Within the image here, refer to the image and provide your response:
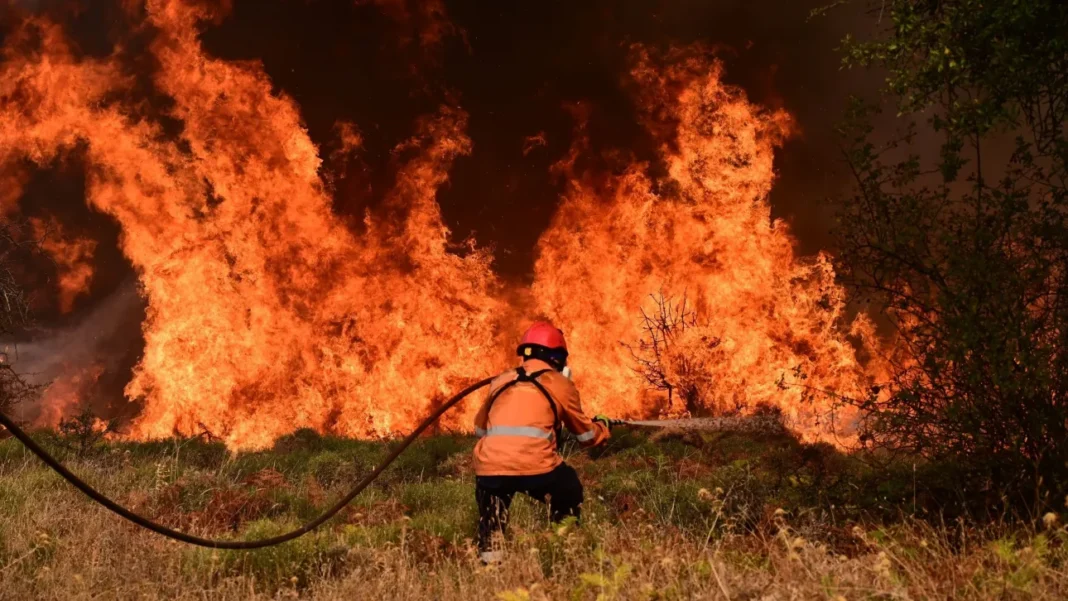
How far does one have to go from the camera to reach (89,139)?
780 inches

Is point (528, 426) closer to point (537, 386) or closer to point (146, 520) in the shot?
point (537, 386)

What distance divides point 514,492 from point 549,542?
1.64 feet

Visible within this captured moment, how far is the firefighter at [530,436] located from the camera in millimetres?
6293

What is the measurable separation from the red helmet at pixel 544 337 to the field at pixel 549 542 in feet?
4.31

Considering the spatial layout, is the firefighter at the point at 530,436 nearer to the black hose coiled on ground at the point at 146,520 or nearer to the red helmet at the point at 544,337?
the red helmet at the point at 544,337

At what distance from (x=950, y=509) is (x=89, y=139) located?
19389 millimetres

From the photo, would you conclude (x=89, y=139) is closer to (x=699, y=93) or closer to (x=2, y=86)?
(x=2, y=86)

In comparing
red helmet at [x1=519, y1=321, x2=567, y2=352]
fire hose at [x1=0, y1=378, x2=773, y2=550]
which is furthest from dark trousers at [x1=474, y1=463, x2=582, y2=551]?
red helmet at [x1=519, y1=321, x2=567, y2=352]

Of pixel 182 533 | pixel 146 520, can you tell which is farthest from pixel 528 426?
pixel 146 520

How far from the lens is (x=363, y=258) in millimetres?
19984

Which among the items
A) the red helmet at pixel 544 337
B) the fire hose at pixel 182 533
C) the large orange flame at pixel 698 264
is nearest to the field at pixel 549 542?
the fire hose at pixel 182 533

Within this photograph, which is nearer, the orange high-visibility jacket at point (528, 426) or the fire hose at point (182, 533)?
the fire hose at point (182, 533)

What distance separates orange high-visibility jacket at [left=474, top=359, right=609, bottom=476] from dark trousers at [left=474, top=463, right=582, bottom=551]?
7 centimetres

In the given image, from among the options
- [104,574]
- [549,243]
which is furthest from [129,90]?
[104,574]
